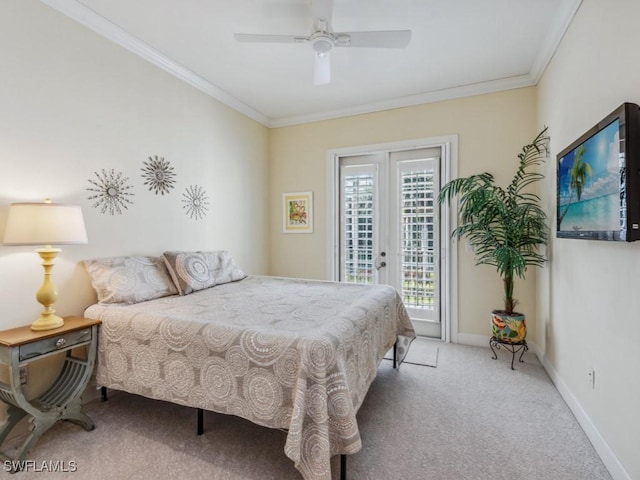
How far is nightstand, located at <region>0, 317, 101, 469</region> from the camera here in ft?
5.59

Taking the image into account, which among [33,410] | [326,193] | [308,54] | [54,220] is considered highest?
[308,54]

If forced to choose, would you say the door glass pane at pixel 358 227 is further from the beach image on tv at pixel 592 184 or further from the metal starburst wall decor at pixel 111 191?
the metal starburst wall decor at pixel 111 191

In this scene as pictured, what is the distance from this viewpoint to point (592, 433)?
1.88 metres

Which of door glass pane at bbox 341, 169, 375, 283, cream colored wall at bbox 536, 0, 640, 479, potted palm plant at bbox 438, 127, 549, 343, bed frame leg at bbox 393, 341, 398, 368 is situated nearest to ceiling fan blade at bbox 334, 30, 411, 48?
cream colored wall at bbox 536, 0, 640, 479

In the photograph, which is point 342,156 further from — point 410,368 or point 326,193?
point 410,368

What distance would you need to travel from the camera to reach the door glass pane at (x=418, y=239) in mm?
3805

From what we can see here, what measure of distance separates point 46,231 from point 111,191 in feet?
2.66

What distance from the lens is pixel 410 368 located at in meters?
2.97

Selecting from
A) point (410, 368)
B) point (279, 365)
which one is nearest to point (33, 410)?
point (279, 365)

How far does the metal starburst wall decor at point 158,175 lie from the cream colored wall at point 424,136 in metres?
1.78

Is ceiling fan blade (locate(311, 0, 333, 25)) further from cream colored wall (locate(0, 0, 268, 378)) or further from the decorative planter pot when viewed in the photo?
the decorative planter pot

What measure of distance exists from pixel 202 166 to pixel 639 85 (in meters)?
3.40

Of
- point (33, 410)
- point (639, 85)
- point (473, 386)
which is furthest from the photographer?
point (473, 386)

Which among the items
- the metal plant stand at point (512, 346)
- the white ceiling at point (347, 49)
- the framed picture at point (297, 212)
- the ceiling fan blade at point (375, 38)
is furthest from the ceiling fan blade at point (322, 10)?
the metal plant stand at point (512, 346)
